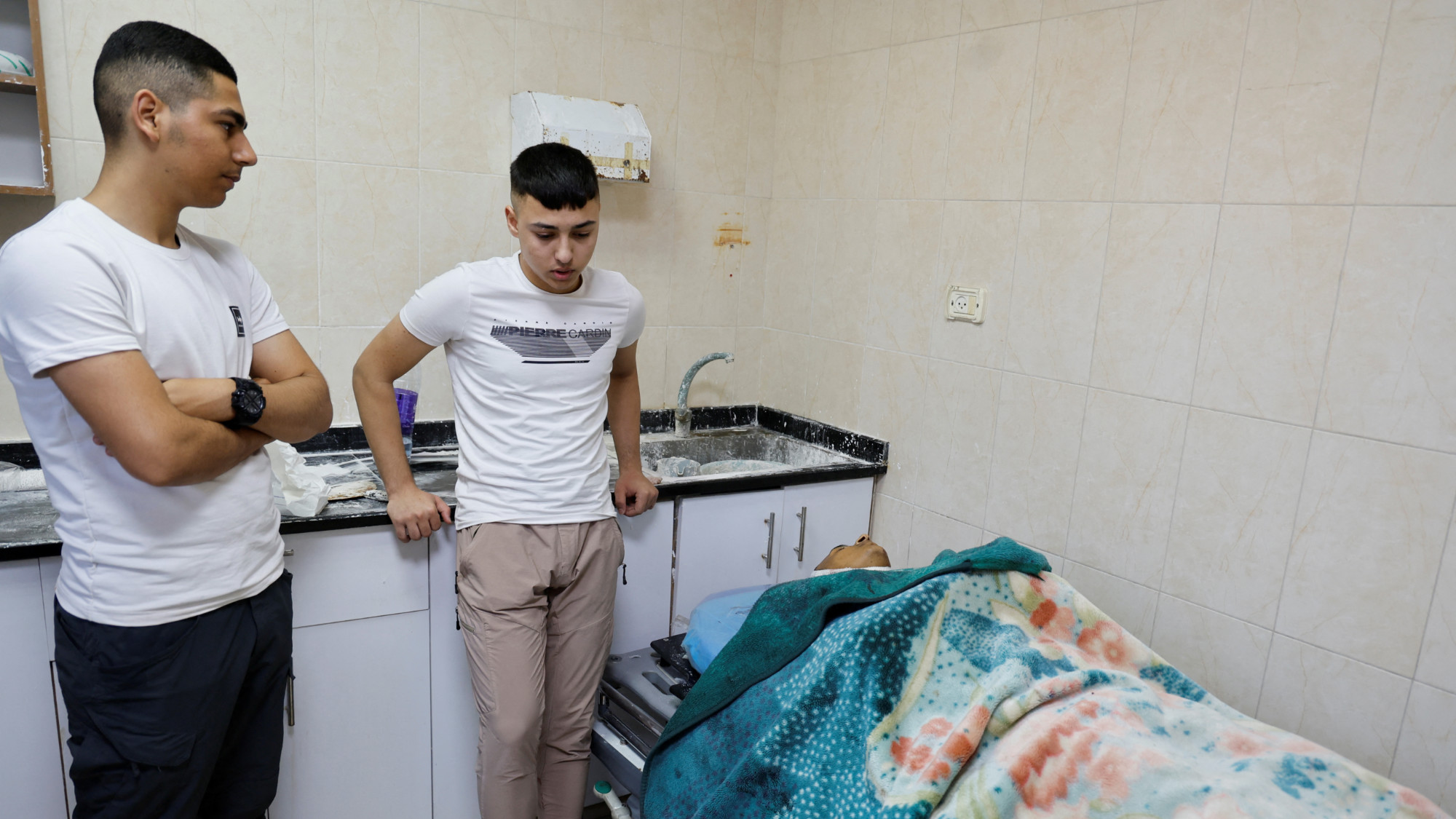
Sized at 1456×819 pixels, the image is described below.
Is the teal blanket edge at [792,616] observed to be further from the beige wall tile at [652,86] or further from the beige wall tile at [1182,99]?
the beige wall tile at [652,86]

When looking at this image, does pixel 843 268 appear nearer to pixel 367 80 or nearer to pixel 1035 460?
pixel 1035 460

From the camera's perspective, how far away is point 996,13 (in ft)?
7.18

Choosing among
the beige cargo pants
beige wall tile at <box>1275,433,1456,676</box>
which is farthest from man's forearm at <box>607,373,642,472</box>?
beige wall tile at <box>1275,433,1456,676</box>

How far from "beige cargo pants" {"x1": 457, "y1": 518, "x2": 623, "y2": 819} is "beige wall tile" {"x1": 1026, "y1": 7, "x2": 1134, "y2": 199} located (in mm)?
1322

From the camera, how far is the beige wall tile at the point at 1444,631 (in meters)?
1.49

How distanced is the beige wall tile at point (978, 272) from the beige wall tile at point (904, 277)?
0.09 ft

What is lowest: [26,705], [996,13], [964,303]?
[26,705]

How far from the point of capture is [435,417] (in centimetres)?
249

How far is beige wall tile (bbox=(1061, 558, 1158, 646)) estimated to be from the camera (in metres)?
1.94

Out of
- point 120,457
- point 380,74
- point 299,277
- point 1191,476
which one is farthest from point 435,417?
point 1191,476

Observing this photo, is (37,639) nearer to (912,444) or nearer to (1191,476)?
(912,444)

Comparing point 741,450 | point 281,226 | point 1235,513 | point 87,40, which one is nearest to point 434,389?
point 281,226

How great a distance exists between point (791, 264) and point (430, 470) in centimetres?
132

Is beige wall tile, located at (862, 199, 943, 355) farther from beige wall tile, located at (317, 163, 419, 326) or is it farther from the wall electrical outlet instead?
beige wall tile, located at (317, 163, 419, 326)
